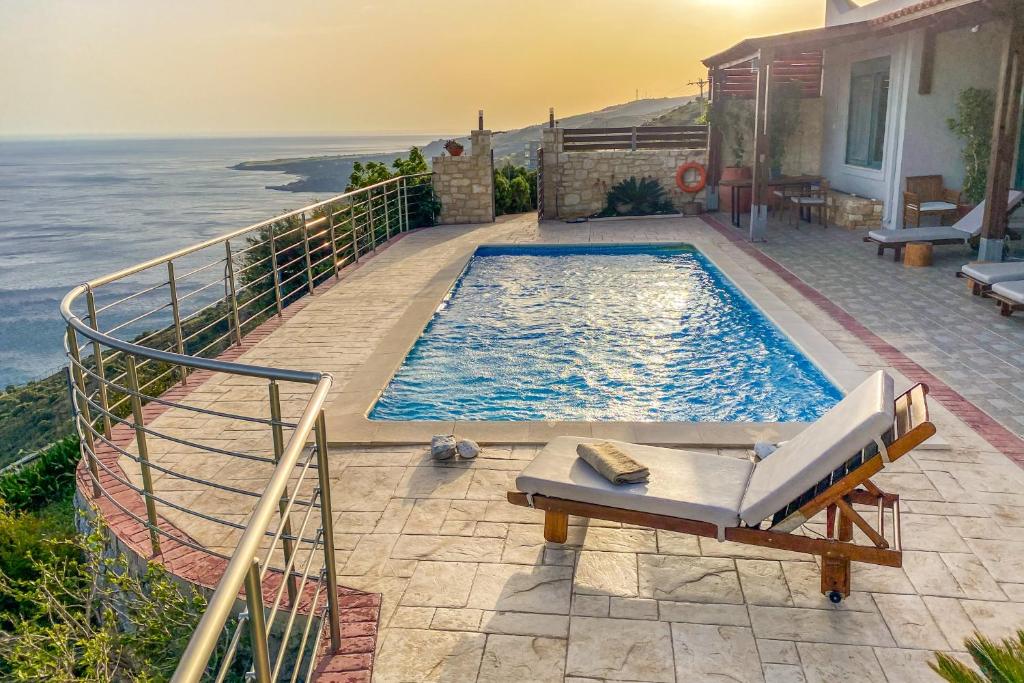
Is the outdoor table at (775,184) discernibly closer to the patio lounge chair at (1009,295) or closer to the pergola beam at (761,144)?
the pergola beam at (761,144)

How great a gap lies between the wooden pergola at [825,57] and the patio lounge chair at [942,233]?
769 millimetres

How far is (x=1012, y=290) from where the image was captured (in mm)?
8438

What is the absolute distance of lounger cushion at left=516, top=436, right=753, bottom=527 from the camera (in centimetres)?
392

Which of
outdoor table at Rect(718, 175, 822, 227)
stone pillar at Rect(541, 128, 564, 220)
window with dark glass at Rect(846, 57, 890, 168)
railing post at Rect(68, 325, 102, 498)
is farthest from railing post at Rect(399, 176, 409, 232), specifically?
railing post at Rect(68, 325, 102, 498)

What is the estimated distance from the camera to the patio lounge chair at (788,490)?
366 centimetres

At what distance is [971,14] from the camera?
11500mm

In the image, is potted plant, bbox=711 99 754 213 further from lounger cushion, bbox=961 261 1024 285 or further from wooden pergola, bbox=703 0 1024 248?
lounger cushion, bbox=961 261 1024 285

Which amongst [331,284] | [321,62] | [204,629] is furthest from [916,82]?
[321,62]

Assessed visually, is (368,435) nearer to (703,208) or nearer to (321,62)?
(703,208)

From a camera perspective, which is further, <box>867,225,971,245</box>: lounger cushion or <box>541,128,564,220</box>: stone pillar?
<box>541,128,564,220</box>: stone pillar

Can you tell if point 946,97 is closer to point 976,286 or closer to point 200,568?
point 976,286

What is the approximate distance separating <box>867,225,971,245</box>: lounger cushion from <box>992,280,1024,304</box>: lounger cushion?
2.81 meters

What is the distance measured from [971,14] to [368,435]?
35.0 ft

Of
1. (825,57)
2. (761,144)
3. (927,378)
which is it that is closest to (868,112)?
(825,57)
